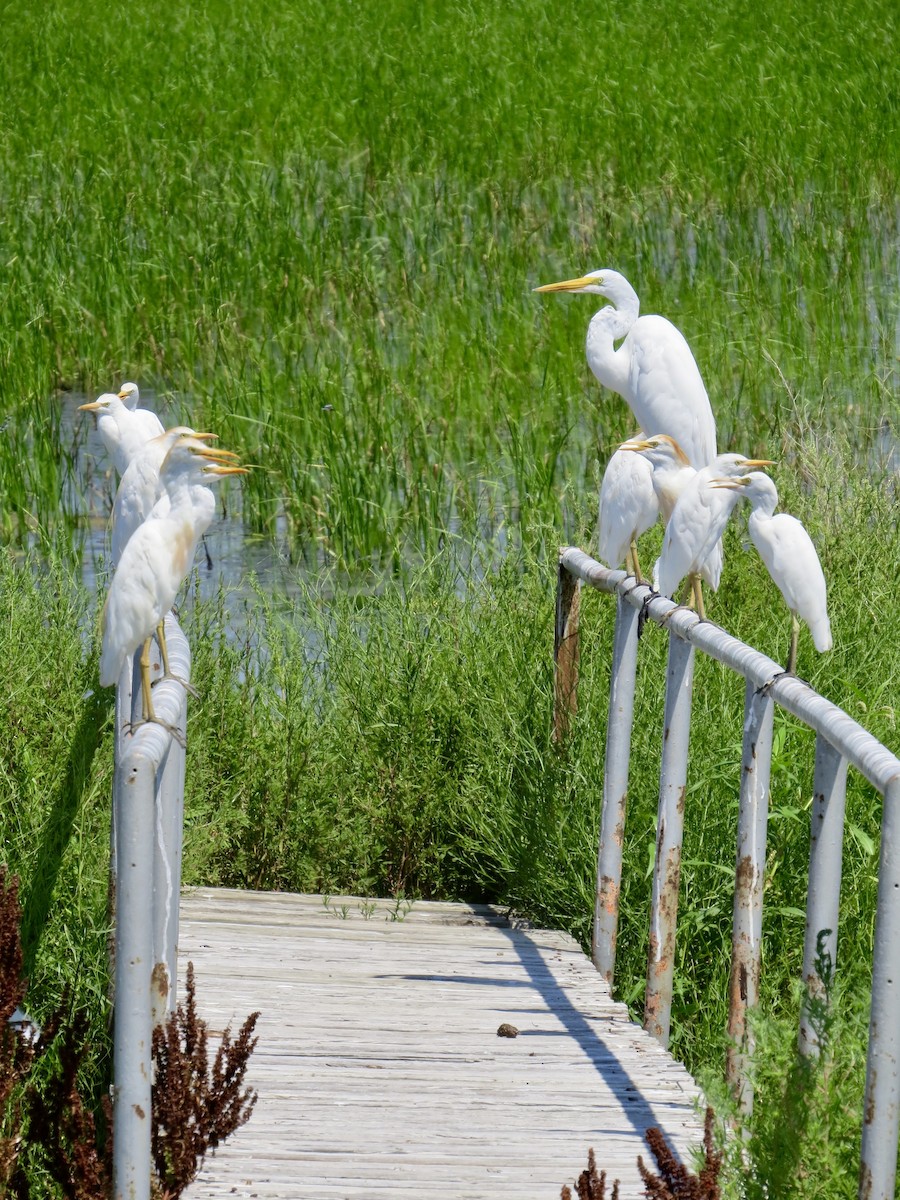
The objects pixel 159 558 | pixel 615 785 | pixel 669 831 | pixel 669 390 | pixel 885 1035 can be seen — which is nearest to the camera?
pixel 885 1035

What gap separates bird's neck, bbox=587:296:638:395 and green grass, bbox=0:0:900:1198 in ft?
1.91

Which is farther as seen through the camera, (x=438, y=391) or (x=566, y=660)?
(x=438, y=391)

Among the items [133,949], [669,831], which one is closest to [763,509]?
[669,831]

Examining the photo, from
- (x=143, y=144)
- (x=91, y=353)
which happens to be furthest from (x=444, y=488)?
(x=143, y=144)

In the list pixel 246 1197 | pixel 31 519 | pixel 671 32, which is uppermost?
pixel 671 32

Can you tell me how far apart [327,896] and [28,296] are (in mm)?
4907

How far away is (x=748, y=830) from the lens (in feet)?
8.32

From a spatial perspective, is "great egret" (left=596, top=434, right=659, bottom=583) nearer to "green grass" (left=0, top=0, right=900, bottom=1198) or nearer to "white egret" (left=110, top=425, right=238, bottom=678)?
"green grass" (left=0, top=0, right=900, bottom=1198)

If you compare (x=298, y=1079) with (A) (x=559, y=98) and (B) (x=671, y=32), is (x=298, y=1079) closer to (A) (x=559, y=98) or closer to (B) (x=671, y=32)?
(A) (x=559, y=98)

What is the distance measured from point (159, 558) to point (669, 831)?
40.8 inches

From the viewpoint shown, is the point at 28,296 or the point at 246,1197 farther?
the point at 28,296

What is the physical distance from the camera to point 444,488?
651cm

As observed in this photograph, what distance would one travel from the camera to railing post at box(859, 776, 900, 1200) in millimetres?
1766

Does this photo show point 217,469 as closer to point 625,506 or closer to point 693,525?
point 693,525
